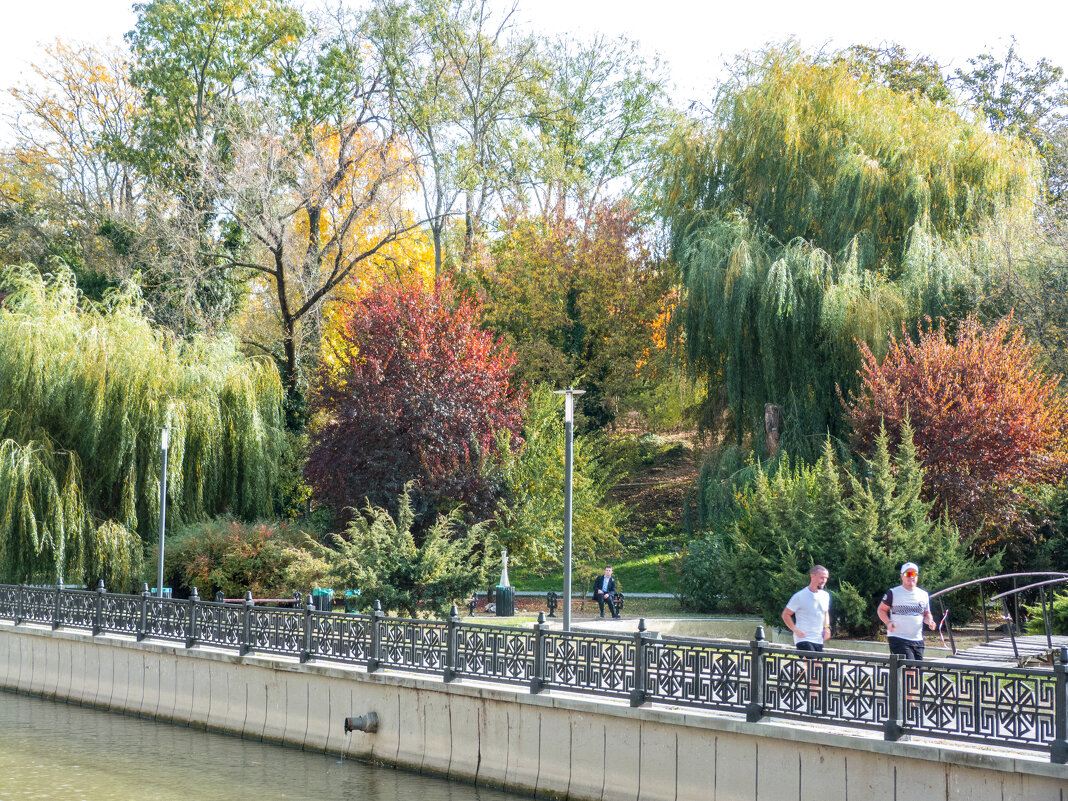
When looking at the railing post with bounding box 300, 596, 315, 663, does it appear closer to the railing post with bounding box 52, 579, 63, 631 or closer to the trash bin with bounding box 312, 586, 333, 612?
the trash bin with bounding box 312, 586, 333, 612

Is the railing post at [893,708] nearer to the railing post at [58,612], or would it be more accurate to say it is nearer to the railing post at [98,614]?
the railing post at [98,614]

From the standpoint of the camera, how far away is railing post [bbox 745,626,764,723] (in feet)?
36.3

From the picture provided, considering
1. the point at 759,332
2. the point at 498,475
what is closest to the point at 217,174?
the point at 498,475

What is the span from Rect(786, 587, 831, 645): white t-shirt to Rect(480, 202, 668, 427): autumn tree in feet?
80.8

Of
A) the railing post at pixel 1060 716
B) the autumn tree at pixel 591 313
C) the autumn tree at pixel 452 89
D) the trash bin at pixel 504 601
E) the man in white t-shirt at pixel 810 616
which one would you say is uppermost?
the autumn tree at pixel 452 89

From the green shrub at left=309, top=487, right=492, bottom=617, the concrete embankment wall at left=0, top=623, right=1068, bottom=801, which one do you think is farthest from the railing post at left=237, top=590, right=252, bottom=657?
the green shrub at left=309, top=487, right=492, bottom=617

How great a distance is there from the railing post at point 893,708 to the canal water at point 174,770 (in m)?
4.74

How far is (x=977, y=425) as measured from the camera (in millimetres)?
21344

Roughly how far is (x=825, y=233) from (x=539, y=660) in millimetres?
16847

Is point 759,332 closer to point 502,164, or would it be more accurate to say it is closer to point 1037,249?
point 1037,249

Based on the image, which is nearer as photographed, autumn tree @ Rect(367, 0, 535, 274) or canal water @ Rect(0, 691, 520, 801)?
canal water @ Rect(0, 691, 520, 801)

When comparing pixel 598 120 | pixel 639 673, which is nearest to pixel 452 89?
pixel 598 120

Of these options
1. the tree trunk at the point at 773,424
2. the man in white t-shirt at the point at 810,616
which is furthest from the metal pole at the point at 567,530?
the tree trunk at the point at 773,424

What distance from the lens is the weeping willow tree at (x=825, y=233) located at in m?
25.5
